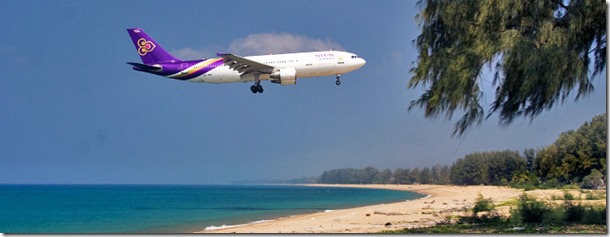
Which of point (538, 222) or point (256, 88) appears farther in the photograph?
point (256, 88)

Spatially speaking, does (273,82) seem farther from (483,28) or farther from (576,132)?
(576,132)

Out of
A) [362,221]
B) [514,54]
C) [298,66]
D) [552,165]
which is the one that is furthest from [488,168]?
[514,54]

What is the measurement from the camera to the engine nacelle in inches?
645

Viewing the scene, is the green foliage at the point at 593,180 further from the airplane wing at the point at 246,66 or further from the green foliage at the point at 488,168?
the airplane wing at the point at 246,66

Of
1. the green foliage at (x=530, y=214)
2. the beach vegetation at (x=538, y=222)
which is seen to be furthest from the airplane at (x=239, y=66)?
the green foliage at (x=530, y=214)

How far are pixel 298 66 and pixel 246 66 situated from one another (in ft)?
3.81

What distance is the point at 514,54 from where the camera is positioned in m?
11.2

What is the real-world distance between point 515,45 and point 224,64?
785cm

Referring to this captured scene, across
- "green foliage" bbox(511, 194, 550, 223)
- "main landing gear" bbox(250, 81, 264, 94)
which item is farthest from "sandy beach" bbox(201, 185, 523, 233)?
"main landing gear" bbox(250, 81, 264, 94)

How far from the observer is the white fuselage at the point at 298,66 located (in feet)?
55.7

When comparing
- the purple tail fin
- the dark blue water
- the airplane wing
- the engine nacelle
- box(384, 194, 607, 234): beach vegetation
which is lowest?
box(384, 194, 607, 234): beach vegetation

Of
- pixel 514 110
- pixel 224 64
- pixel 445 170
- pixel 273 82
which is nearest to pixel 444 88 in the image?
pixel 514 110

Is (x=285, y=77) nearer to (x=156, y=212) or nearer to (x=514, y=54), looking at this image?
(x=514, y=54)

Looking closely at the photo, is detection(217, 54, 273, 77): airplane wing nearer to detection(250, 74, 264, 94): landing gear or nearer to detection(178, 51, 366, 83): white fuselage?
detection(178, 51, 366, 83): white fuselage
